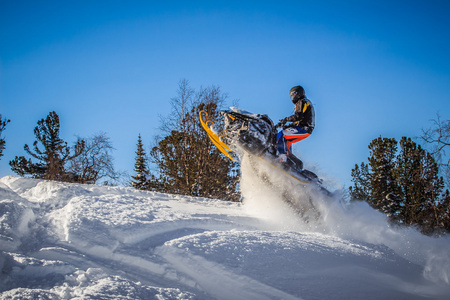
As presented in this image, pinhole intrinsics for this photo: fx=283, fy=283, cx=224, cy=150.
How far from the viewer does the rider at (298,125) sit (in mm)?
6422

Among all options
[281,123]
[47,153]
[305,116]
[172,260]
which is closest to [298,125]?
[305,116]

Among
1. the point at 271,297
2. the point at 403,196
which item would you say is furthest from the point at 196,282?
the point at 403,196

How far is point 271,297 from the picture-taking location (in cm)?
259

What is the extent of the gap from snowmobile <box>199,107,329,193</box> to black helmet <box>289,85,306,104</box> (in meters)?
0.84

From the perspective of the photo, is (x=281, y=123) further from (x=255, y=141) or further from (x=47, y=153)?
(x=47, y=153)

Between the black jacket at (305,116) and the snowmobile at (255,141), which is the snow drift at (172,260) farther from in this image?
the black jacket at (305,116)

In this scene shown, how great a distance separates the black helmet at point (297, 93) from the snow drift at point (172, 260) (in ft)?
11.3

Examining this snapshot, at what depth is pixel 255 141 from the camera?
5957 mm

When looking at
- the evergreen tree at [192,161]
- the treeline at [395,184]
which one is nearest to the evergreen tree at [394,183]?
the treeline at [395,184]

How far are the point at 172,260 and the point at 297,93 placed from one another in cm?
498

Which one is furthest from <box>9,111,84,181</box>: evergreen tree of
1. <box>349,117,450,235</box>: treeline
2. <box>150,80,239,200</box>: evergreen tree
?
<box>349,117,450,235</box>: treeline

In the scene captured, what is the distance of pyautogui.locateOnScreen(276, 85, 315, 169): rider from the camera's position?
6.42 m

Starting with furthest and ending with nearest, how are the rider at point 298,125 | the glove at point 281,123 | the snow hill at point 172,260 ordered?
the glove at point 281,123, the rider at point 298,125, the snow hill at point 172,260

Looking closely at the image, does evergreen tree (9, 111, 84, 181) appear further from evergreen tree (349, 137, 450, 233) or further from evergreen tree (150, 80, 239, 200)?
evergreen tree (349, 137, 450, 233)
